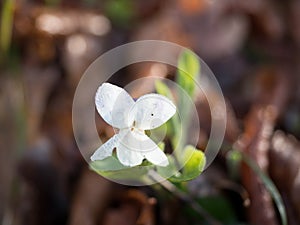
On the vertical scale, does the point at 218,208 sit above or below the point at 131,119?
below

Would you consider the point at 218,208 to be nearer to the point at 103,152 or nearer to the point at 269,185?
the point at 269,185

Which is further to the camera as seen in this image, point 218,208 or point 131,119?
point 218,208

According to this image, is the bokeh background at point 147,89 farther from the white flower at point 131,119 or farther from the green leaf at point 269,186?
the white flower at point 131,119

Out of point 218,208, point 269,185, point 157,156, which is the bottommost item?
point 218,208

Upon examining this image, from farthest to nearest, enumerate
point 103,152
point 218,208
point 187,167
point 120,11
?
A: point 120,11, point 218,208, point 187,167, point 103,152

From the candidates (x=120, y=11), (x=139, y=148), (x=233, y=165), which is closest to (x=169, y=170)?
(x=139, y=148)

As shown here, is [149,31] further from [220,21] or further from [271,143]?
[271,143]

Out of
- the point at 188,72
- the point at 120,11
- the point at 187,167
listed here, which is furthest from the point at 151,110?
the point at 120,11

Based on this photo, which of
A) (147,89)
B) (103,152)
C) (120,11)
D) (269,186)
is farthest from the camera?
(120,11)
